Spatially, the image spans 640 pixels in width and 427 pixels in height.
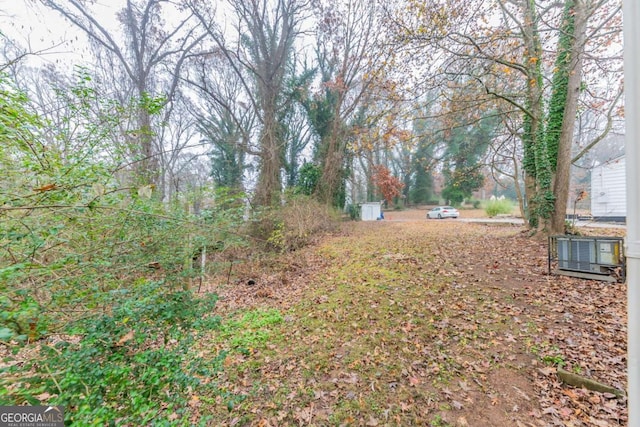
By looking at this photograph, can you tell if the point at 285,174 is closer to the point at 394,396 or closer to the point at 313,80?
the point at 313,80

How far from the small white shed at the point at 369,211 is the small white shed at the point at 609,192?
11250 millimetres

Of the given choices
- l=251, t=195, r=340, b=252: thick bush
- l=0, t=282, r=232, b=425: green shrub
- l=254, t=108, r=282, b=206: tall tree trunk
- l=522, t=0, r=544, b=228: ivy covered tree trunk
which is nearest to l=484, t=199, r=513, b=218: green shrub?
l=522, t=0, r=544, b=228: ivy covered tree trunk

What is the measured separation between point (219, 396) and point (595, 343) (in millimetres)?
4097

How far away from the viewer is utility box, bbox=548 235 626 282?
362 cm

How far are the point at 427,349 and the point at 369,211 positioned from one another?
14955 millimetres

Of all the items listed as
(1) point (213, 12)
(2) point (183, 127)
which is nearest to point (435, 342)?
(1) point (213, 12)

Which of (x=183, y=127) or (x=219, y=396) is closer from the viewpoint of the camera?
(x=219, y=396)

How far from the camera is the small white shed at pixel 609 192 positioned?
11.6 metres

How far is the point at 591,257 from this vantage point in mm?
3873

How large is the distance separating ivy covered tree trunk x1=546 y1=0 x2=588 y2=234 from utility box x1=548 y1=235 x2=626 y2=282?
2.54m

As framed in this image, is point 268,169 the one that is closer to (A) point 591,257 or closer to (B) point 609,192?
(A) point 591,257

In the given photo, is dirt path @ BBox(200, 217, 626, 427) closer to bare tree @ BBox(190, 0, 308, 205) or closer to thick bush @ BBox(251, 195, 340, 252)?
thick bush @ BBox(251, 195, 340, 252)

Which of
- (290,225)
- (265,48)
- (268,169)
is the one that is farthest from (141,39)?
(290,225)

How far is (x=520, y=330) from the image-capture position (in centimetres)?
292
